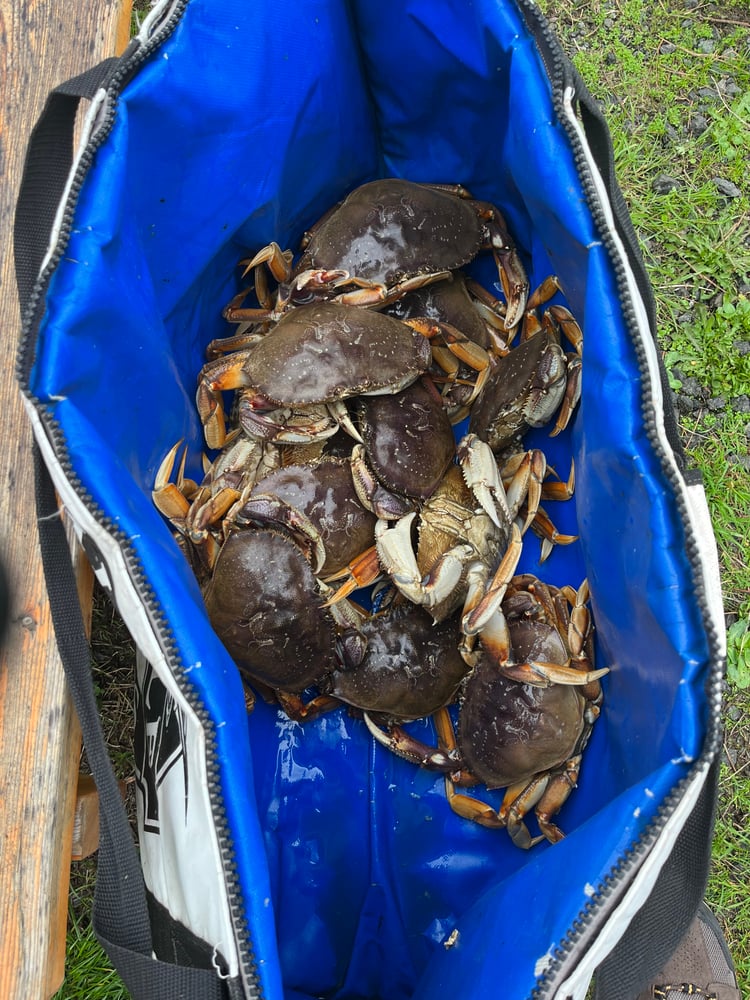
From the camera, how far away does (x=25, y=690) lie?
65.6 inches

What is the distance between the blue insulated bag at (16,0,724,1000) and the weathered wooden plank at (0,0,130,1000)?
0.20 metres

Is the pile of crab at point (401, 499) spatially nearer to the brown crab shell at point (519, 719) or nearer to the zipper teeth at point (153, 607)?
the brown crab shell at point (519, 719)

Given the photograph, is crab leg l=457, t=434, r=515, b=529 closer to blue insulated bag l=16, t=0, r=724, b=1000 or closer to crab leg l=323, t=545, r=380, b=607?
blue insulated bag l=16, t=0, r=724, b=1000

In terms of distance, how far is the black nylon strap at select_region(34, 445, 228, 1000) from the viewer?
122 cm

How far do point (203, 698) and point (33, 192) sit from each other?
0.96 m

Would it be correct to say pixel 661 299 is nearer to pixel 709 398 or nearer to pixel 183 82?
pixel 709 398

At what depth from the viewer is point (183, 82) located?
1.58 metres

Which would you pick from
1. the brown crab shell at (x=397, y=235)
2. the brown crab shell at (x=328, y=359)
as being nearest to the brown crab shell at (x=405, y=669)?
the brown crab shell at (x=328, y=359)

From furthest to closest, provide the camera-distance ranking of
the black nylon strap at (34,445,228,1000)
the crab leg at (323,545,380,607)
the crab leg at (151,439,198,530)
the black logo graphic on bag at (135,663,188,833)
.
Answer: the crab leg at (323,545,380,607) → the crab leg at (151,439,198,530) → the black logo graphic on bag at (135,663,188,833) → the black nylon strap at (34,445,228,1000)

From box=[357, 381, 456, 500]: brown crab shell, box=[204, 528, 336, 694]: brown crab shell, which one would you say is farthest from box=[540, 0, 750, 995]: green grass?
box=[204, 528, 336, 694]: brown crab shell

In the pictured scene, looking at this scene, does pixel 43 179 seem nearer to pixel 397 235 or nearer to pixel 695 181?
pixel 397 235

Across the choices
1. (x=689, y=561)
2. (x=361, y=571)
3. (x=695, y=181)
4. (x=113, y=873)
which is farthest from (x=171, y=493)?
(x=695, y=181)

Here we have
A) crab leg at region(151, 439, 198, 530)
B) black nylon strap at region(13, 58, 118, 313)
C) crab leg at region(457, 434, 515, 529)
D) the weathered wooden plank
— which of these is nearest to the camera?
black nylon strap at region(13, 58, 118, 313)

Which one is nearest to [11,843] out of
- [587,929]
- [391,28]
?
[587,929]
